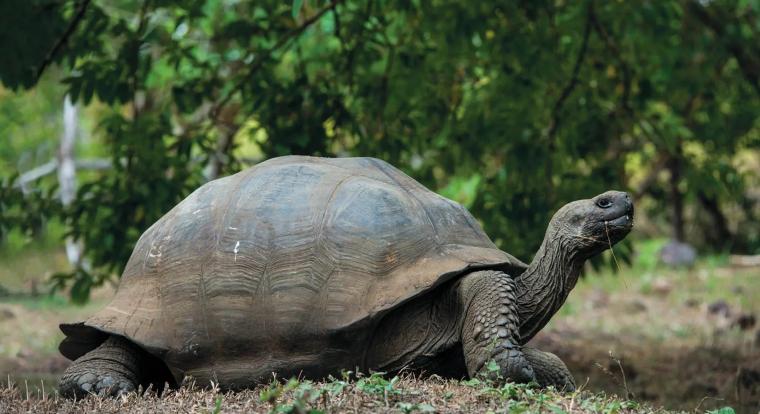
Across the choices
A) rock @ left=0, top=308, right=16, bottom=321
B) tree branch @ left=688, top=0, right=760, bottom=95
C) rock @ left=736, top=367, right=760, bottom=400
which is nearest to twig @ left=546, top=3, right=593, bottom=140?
tree branch @ left=688, top=0, right=760, bottom=95

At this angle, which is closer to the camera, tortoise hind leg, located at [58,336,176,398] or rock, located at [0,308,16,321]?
tortoise hind leg, located at [58,336,176,398]

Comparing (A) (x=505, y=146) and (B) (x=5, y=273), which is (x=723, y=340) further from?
(B) (x=5, y=273)

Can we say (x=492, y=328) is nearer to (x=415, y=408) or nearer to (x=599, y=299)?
(x=415, y=408)

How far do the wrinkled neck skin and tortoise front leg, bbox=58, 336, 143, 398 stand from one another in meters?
1.67

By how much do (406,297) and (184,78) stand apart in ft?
13.0

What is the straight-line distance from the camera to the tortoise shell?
12.8ft

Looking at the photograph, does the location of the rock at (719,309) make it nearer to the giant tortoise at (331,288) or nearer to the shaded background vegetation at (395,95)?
the shaded background vegetation at (395,95)

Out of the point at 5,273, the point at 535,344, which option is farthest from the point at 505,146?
the point at 5,273

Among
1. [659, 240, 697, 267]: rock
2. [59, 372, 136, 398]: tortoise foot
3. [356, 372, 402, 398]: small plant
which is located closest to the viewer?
[356, 372, 402, 398]: small plant

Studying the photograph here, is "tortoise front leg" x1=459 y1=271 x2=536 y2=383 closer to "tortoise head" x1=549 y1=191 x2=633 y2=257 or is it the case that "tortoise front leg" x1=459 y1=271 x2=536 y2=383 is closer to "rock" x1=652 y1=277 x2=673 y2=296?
"tortoise head" x1=549 y1=191 x2=633 y2=257

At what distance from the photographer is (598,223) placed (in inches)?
157

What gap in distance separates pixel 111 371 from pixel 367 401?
1513mm

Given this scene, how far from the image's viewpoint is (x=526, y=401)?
3.30 meters

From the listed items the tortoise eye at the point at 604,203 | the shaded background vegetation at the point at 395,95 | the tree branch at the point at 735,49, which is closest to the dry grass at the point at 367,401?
the tortoise eye at the point at 604,203
